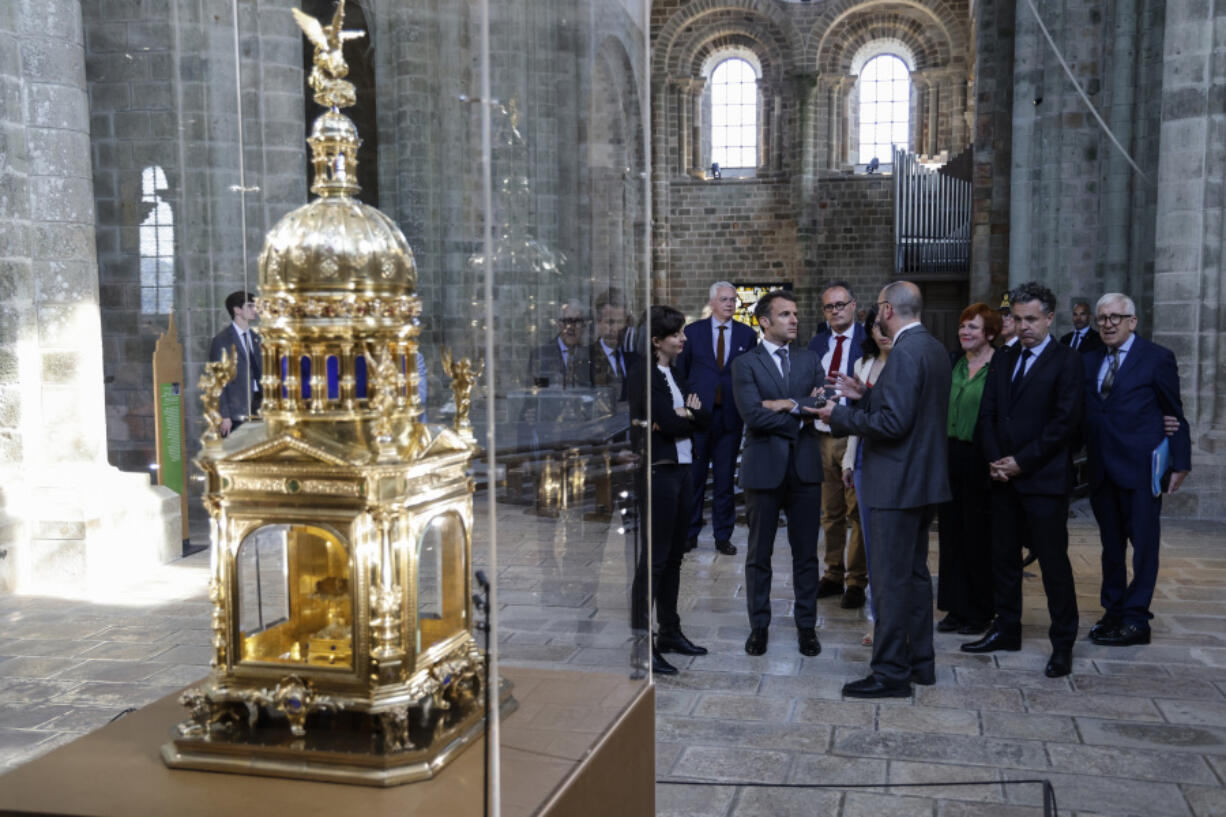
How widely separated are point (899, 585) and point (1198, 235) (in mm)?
5891

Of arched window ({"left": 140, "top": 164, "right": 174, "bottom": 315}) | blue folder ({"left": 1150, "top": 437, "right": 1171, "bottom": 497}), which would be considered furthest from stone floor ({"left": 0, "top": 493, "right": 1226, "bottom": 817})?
arched window ({"left": 140, "top": 164, "right": 174, "bottom": 315})

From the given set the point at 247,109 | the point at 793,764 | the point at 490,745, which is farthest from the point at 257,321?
the point at 793,764

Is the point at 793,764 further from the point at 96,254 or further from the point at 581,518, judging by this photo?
the point at 96,254

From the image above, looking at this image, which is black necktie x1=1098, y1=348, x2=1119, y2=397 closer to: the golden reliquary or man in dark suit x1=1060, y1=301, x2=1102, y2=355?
man in dark suit x1=1060, y1=301, x2=1102, y2=355

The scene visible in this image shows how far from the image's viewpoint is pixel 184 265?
2.63 meters

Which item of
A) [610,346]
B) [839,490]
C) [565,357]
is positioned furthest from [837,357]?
[565,357]

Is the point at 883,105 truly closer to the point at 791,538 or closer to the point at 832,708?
the point at 791,538

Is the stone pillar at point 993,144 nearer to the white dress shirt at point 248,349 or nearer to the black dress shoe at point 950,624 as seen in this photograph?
the black dress shoe at point 950,624

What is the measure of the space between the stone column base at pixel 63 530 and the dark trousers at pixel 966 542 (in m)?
3.74

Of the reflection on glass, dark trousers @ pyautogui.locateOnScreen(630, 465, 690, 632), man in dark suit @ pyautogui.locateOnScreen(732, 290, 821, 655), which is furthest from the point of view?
man in dark suit @ pyautogui.locateOnScreen(732, 290, 821, 655)

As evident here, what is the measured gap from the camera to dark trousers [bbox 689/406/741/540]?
686 centimetres

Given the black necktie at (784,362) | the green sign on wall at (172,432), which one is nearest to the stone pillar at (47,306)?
the green sign on wall at (172,432)

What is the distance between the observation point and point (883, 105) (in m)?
22.2

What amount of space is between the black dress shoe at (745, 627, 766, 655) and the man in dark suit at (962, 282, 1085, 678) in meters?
1.13
